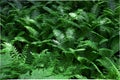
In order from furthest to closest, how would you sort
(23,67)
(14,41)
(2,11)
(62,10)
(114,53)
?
1. (2,11)
2. (62,10)
3. (14,41)
4. (114,53)
5. (23,67)

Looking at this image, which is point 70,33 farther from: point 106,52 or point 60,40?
point 106,52

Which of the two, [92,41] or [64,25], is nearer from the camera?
[92,41]

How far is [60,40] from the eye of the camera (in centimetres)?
630

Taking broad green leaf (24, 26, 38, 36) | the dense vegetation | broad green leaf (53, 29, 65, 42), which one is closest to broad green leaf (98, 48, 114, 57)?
the dense vegetation

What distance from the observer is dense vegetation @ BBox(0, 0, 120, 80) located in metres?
5.50

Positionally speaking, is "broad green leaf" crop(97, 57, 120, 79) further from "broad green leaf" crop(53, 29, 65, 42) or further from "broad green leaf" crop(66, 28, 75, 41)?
"broad green leaf" crop(53, 29, 65, 42)

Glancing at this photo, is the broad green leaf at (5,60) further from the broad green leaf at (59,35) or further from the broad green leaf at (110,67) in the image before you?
the broad green leaf at (110,67)

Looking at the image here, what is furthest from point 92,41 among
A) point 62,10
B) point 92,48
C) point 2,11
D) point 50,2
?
point 2,11

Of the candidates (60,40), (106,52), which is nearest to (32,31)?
(60,40)

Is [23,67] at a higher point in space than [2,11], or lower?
lower

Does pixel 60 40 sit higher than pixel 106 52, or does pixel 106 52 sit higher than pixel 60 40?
pixel 60 40

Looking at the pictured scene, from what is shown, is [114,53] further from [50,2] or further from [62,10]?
[50,2]

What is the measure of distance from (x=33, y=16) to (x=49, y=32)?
0.86 m

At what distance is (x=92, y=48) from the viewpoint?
6094mm
